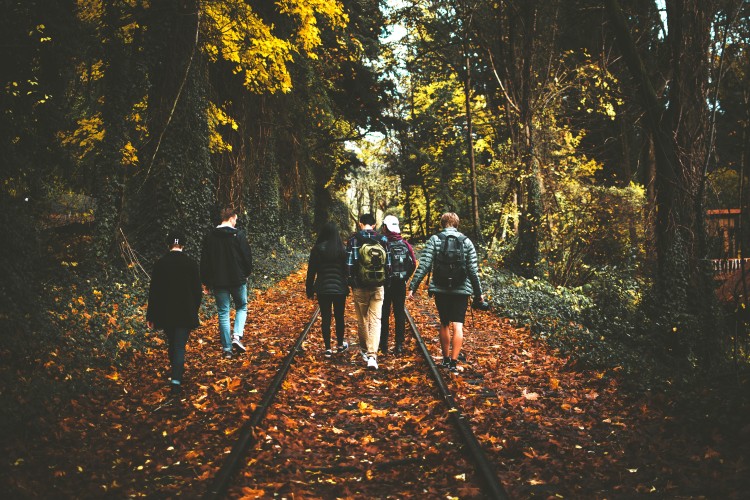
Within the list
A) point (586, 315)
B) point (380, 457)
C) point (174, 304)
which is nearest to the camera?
point (380, 457)

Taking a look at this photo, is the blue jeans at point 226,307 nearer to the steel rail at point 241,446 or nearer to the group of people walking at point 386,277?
the group of people walking at point 386,277

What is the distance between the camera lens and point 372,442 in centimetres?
524

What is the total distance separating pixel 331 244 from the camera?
8195mm

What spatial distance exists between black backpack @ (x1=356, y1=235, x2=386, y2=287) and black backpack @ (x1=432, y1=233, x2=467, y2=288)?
0.84 meters

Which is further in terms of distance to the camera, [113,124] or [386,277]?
[113,124]

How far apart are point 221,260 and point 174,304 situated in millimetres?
1695

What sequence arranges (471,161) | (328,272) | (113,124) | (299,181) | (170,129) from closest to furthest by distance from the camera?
(328,272)
(113,124)
(170,129)
(471,161)
(299,181)

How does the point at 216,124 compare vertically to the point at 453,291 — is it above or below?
above

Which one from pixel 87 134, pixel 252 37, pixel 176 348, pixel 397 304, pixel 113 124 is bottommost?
pixel 176 348

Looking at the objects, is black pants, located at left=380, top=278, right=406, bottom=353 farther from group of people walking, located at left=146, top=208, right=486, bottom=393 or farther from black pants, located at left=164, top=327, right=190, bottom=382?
black pants, located at left=164, top=327, right=190, bottom=382

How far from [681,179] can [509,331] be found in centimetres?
441

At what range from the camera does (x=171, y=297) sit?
661 cm

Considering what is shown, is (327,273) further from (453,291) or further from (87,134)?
(87,134)

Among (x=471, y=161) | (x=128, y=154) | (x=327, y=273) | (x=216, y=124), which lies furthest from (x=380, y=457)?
(x=471, y=161)
